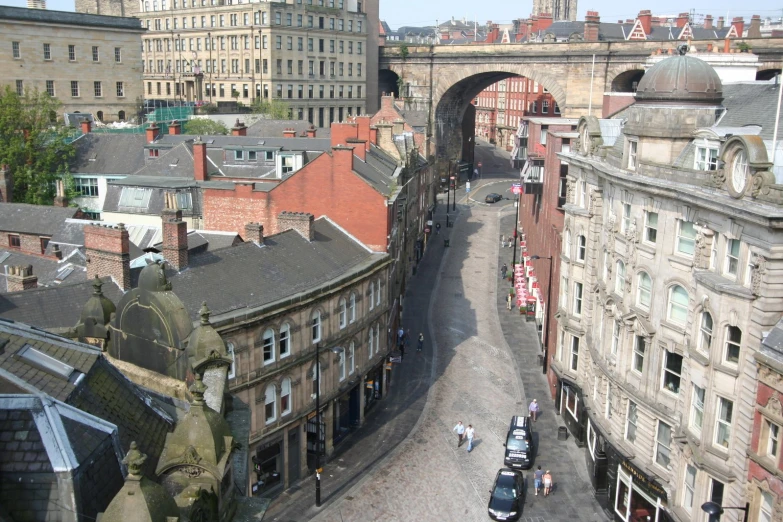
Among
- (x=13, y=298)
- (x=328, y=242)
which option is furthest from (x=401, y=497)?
(x=13, y=298)

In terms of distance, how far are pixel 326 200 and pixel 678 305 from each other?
21951mm

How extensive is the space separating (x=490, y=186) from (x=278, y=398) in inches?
3440

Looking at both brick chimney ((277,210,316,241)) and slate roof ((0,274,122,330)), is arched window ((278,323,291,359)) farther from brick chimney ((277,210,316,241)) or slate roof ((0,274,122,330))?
brick chimney ((277,210,316,241))

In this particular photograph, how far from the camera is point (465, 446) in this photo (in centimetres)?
3728

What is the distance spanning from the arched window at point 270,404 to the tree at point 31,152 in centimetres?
3582

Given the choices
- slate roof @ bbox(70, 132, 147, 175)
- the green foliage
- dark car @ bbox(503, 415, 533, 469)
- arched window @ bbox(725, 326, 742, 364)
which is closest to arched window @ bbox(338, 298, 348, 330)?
dark car @ bbox(503, 415, 533, 469)

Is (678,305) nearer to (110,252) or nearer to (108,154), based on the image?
(110,252)

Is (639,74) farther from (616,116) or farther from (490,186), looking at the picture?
(616,116)

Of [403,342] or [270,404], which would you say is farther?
[403,342]

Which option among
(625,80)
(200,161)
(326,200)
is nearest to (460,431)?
(326,200)

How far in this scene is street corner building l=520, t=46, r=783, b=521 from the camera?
23.6 meters

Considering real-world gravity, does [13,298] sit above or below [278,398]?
above

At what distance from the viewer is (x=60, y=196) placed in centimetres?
5516

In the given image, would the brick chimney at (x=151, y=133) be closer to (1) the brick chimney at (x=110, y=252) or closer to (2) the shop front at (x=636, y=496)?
(1) the brick chimney at (x=110, y=252)
